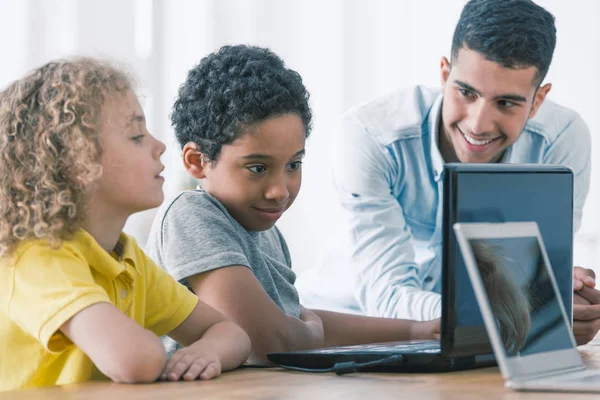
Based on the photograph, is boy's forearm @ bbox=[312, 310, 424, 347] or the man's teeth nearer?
boy's forearm @ bbox=[312, 310, 424, 347]

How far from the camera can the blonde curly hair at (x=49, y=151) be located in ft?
3.34

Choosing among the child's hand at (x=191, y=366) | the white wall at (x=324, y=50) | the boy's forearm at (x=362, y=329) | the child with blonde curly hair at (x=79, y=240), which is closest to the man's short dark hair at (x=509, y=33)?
the boy's forearm at (x=362, y=329)

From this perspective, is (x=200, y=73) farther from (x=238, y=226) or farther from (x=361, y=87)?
(x=361, y=87)

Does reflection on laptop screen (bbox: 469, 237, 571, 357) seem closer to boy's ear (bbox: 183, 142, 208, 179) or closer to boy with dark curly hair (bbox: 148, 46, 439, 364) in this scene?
boy with dark curly hair (bbox: 148, 46, 439, 364)

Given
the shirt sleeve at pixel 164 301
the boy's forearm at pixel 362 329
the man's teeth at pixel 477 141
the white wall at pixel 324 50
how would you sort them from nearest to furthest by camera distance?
the shirt sleeve at pixel 164 301, the boy's forearm at pixel 362 329, the man's teeth at pixel 477 141, the white wall at pixel 324 50

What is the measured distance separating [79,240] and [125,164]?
11 cm

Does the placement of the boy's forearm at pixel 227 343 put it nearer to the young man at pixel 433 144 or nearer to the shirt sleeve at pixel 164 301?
the shirt sleeve at pixel 164 301

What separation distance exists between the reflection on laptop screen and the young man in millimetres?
600

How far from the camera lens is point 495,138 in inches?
74.5

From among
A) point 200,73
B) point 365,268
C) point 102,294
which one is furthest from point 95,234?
point 365,268

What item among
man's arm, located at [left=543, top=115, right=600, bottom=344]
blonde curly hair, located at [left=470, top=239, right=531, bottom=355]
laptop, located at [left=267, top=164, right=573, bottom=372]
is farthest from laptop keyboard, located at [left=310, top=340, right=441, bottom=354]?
man's arm, located at [left=543, top=115, right=600, bottom=344]

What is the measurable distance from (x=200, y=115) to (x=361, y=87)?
3052 mm

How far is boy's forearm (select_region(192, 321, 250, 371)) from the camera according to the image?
41.5 inches

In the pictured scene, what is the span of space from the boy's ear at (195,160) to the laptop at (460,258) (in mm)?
394
